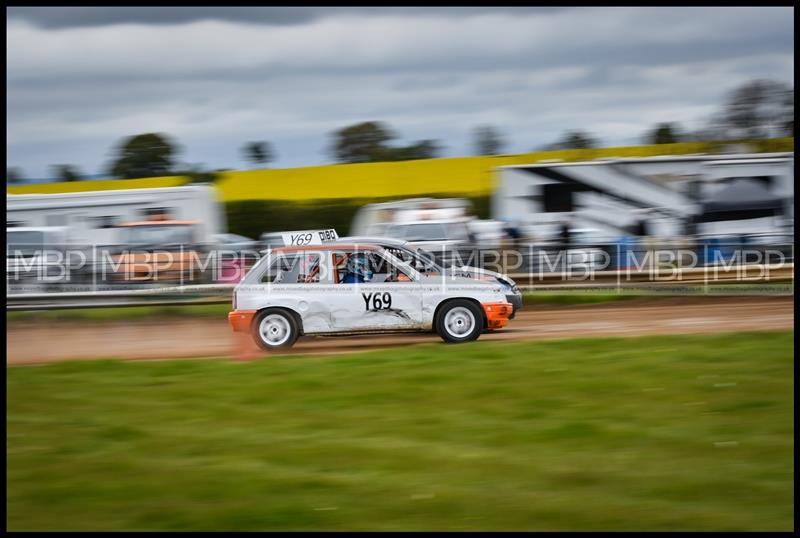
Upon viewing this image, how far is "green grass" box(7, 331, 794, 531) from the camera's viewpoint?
18.6ft

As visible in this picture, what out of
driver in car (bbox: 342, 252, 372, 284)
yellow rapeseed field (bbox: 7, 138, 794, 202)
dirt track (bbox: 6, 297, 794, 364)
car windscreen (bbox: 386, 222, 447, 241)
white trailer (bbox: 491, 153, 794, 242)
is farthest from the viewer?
yellow rapeseed field (bbox: 7, 138, 794, 202)

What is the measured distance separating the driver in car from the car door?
0.06m

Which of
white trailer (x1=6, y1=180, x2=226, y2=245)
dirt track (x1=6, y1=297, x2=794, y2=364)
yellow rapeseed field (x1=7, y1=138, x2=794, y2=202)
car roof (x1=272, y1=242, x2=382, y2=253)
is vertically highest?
yellow rapeseed field (x1=7, y1=138, x2=794, y2=202)

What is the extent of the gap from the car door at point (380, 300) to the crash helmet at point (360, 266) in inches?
2.9

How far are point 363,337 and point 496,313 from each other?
2.67 meters

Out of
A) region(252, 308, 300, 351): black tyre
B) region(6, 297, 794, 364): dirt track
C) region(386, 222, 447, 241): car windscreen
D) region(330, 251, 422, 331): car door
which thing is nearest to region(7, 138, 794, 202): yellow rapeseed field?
region(386, 222, 447, 241): car windscreen

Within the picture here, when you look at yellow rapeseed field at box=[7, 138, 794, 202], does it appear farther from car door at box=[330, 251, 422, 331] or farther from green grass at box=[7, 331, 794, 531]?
green grass at box=[7, 331, 794, 531]

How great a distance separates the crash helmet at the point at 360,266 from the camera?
40.8ft

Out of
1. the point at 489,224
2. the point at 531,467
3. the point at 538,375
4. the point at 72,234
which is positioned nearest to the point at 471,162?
the point at 489,224

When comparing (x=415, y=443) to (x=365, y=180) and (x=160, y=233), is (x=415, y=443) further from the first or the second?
(x=365, y=180)

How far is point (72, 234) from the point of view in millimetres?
22531

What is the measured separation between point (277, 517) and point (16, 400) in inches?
183

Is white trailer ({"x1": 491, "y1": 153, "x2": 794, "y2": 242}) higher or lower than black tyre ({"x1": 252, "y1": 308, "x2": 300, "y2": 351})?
higher

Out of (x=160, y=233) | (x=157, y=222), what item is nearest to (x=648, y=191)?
(x=160, y=233)
